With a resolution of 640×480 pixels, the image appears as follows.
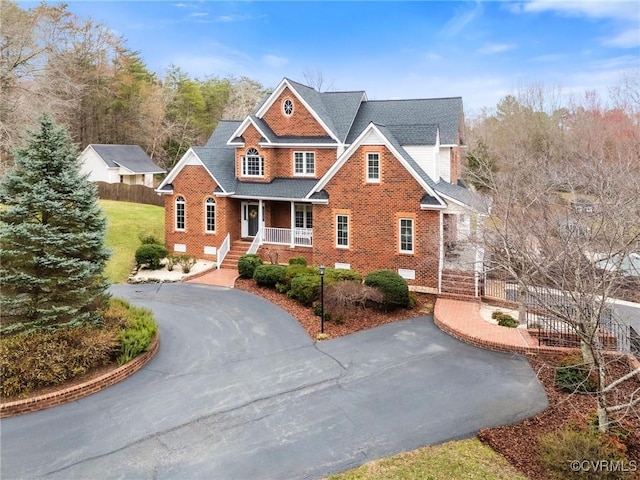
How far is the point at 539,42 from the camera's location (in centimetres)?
3344

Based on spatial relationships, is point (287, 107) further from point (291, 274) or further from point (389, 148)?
point (291, 274)

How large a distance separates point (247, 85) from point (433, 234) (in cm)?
5543

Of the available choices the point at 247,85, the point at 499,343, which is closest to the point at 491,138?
the point at 247,85

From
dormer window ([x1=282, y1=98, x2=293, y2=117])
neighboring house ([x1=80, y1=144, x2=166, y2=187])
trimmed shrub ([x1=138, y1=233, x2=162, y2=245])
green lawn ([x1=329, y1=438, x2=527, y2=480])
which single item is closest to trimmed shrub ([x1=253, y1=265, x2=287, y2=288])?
trimmed shrub ([x1=138, y1=233, x2=162, y2=245])

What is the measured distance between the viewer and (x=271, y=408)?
396 inches

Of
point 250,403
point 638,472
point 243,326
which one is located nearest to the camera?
point 638,472

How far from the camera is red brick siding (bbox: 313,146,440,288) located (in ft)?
63.2

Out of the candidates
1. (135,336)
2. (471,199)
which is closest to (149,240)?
(135,336)

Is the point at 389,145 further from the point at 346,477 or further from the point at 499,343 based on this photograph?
the point at 346,477

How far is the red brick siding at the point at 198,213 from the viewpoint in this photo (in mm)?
24328

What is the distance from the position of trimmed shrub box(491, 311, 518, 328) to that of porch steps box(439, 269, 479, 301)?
2.19 meters

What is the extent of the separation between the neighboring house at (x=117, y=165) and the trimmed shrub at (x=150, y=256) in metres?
25.3

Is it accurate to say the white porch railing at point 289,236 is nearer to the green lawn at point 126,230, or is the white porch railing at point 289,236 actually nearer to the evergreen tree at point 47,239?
the green lawn at point 126,230

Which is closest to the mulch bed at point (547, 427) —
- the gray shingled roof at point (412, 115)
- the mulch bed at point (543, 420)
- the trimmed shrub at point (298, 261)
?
the mulch bed at point (543, 420)
